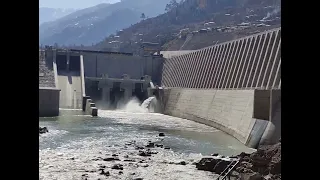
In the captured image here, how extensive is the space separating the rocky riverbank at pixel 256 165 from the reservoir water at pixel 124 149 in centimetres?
75

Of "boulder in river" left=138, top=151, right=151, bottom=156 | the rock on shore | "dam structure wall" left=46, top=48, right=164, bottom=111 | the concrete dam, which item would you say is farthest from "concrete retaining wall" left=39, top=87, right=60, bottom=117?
the rock on shore

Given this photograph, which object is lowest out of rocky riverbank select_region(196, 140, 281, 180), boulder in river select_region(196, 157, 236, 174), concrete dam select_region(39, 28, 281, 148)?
boulder in river select_region(196, 157, 236, 174)

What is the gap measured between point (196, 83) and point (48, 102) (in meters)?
19.5

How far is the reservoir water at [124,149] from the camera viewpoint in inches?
739

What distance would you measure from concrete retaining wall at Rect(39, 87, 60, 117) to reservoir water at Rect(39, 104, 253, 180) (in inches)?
55.6

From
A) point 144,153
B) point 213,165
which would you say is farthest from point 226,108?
point 213,165

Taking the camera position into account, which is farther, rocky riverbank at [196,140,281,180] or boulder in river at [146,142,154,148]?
boulder in river at [146,142,154,148]

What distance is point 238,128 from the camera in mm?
31812

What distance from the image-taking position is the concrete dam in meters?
29.1

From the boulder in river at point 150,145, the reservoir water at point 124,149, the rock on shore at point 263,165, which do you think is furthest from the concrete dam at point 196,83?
the rock on shore at point 263,165

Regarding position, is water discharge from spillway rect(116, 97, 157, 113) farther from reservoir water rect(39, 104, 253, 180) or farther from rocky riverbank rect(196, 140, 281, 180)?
rocky riverbank rect(196, 140, 281, 180)

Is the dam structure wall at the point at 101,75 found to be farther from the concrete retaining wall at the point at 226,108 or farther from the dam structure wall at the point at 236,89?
the concrete retaining wall at the point at 226,108

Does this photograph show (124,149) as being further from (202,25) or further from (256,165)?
(202,25)

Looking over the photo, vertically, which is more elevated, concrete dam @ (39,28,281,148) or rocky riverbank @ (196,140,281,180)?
concrete dam @ (39,28,281,148)
